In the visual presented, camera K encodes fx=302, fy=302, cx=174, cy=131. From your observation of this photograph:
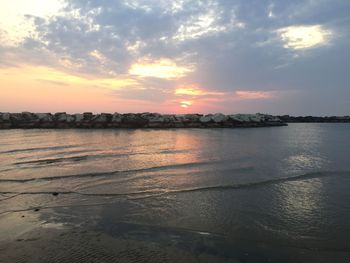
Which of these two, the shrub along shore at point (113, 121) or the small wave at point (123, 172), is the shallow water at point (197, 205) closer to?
the small wave at point (123, 172)

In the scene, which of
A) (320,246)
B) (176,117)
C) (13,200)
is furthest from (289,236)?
(176,117)

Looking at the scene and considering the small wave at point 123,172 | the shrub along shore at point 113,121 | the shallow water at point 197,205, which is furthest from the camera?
the shrub along shore at point 113,121

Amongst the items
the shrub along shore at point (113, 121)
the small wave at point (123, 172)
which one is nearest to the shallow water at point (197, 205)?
the small wave at point (123, 172)

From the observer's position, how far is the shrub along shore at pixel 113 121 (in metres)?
37.2

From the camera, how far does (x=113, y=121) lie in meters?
39.6

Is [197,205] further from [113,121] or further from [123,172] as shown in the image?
[113,121]

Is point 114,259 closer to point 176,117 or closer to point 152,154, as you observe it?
point 152,154

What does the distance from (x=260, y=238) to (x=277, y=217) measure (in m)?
1.21

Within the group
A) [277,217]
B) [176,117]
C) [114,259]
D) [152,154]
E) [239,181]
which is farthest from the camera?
[176,117]

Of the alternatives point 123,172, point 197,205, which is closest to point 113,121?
point 123,172

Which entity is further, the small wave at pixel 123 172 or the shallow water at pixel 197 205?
the small wave at pixel 123 172

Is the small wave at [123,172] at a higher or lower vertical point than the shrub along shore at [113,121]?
lower

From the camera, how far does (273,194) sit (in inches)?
301

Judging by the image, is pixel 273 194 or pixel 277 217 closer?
pixel 277 217
